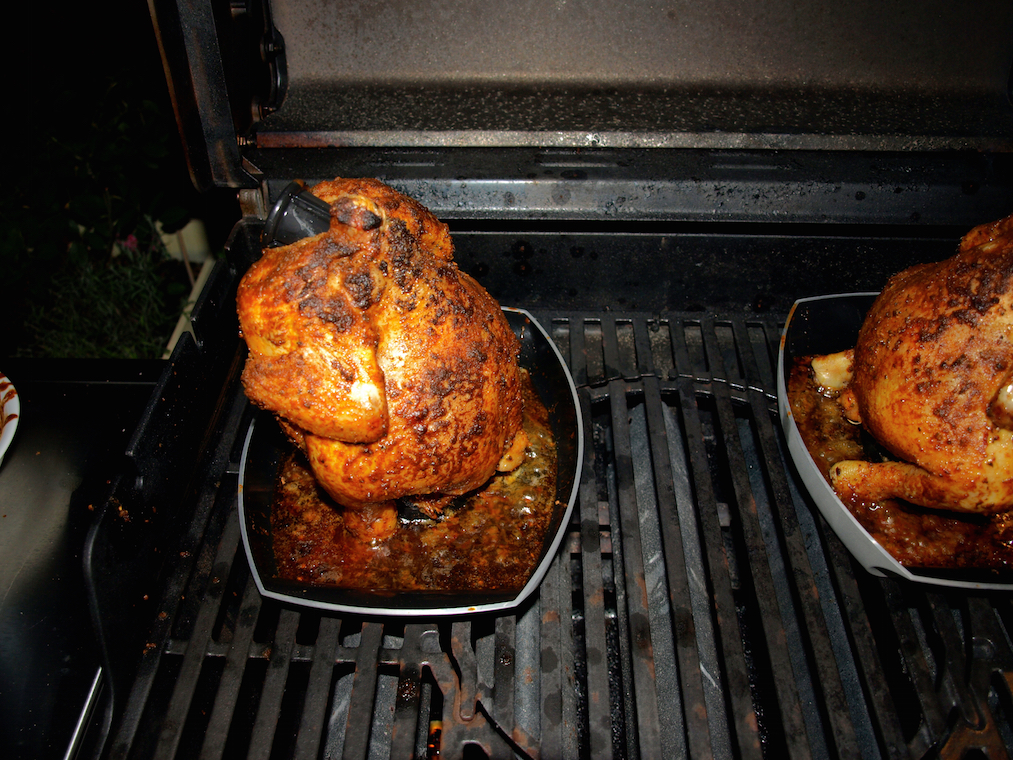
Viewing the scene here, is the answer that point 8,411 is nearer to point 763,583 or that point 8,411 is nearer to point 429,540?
point 429,540

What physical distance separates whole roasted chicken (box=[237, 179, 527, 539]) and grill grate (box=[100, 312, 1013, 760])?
381 mm

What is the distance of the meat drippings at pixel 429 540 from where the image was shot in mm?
1588

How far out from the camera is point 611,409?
2010mm

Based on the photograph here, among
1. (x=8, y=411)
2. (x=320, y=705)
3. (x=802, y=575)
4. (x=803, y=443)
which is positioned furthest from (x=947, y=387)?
(x=8, y=411)

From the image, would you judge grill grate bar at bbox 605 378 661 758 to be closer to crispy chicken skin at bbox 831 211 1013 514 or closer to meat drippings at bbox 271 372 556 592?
meat drippings at bbox 271 372 556 592

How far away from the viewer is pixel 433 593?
1444 mm

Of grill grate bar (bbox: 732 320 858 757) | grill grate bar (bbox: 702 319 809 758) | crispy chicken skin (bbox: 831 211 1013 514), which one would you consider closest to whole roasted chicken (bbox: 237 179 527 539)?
grill grate bar (bbox: 702 319 809 758)

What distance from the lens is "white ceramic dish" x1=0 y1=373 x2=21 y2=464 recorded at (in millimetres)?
1735

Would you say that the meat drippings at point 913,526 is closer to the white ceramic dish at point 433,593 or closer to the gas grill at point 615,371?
the gas grill at point 615,371

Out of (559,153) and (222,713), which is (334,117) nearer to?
(559,153)

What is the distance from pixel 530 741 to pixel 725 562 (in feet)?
2.26

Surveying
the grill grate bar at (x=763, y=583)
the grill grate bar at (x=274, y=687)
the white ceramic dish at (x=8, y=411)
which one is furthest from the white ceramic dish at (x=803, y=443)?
the white ceramic dish at (x=8, y=411)

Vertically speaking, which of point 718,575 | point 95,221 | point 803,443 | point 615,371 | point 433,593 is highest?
point 95,221

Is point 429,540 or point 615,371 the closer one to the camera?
point 429,540
